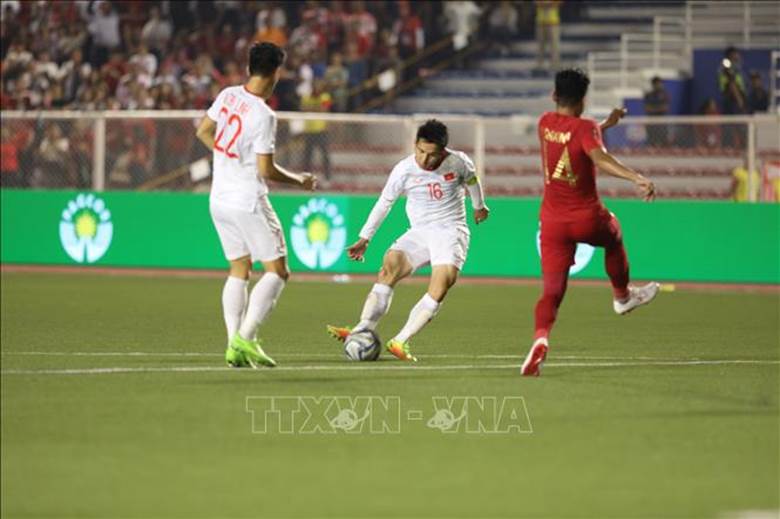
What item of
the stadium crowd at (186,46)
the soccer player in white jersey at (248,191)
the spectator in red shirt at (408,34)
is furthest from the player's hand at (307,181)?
the spectator in red shirt at (408,34)

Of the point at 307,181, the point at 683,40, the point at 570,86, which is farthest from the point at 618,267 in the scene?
the point at 683,40

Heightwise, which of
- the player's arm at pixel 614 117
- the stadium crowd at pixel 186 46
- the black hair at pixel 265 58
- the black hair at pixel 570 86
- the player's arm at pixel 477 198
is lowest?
the player's arm at pixel 477 198

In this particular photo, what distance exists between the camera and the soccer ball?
13.9 m

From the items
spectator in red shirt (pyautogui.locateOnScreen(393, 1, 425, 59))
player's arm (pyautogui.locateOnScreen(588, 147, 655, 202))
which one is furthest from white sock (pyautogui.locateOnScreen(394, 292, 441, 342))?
spectator in red shirt (pyautogui.locateOnScreen(393, 1, 425, 59))

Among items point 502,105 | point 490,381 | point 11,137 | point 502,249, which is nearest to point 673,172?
point 502,249

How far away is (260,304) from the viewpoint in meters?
12.9

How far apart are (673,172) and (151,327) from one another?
12.5 meters

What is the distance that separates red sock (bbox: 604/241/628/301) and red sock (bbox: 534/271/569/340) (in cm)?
65

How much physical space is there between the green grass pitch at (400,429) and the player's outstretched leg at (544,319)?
160mm

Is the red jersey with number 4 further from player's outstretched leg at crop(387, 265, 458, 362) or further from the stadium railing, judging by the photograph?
the stadium railing

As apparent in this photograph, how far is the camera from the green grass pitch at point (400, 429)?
7.92 m

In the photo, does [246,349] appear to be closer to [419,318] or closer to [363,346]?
[363,346]

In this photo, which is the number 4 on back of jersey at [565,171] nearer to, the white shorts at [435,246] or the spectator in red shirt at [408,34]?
the white shorts at [435,246]

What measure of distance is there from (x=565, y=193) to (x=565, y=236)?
12.2 inches
